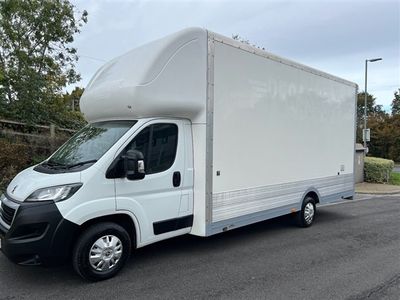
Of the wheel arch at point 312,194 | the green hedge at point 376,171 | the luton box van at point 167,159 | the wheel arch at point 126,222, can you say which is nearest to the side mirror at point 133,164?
the luton box van at point 167,159

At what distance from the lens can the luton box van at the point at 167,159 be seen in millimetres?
4152

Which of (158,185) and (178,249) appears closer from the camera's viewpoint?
(158,185)

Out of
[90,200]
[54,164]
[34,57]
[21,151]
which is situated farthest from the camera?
[34,57]

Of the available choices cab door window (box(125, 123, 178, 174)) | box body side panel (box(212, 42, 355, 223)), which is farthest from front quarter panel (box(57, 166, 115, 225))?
box body side panel (box(212, 42, 355, 223))

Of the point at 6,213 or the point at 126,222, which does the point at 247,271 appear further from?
the point at 6,213

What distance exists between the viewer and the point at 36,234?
401 centimetres

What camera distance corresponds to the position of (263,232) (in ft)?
22.9

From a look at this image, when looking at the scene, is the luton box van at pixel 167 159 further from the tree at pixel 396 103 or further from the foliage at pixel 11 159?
the tree at pixel 396 103

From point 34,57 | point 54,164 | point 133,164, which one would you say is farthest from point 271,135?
point 34,57

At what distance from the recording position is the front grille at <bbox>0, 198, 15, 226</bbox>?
418 centimetres

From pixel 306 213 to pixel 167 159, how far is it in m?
3.68

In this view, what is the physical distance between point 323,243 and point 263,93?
2795mm

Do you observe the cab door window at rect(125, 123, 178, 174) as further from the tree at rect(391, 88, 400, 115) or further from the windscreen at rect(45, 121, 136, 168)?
the tree at rect(391, 88, 400, 115)

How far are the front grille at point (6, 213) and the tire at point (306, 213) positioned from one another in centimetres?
515
